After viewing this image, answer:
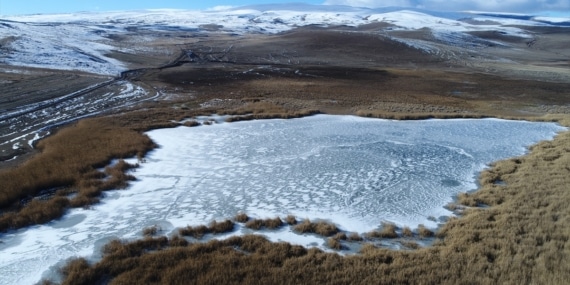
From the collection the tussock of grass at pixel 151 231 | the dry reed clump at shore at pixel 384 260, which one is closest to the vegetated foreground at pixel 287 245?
the dry reed clump at shore at pixel 384 260

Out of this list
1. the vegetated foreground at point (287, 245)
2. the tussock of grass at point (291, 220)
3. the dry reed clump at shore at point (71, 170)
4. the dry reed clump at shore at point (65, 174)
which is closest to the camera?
the vegetated foreground at point (287, 245)

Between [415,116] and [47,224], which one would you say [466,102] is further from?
[47,224]

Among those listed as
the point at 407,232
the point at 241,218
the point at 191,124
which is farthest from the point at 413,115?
the point at 241,218

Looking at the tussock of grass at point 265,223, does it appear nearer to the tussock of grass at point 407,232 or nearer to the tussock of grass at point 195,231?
the tussock of grass at point 195,231

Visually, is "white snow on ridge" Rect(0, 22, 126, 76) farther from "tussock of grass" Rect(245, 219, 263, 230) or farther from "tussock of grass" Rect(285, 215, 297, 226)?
"tussock of grass" Rect(285, 215, 297, 226)

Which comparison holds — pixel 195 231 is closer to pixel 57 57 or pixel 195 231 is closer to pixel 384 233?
pixel 384 233

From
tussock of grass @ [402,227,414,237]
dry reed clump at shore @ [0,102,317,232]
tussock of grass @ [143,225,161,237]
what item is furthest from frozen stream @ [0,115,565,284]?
tussock of grass @ [402,227,414,237]
